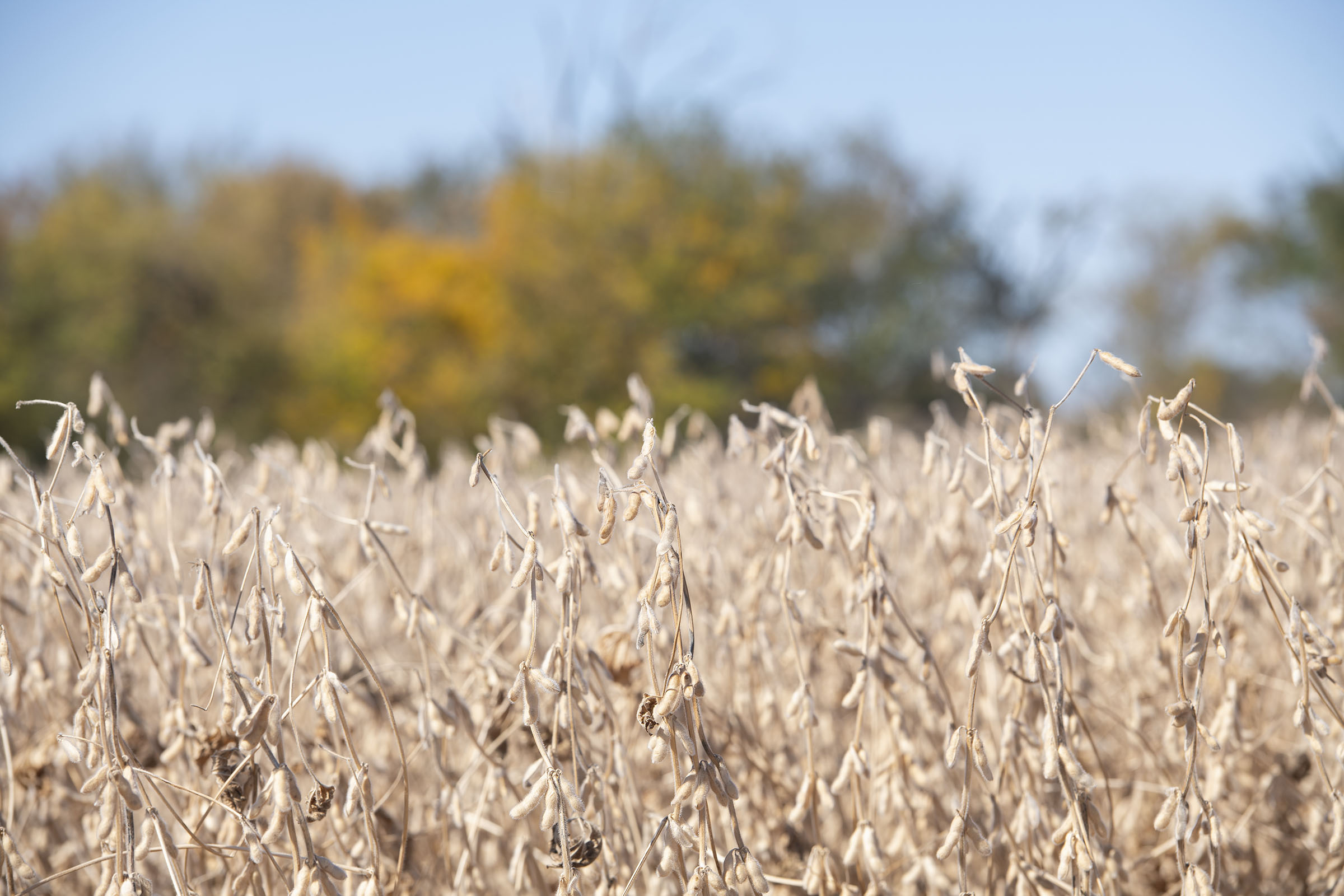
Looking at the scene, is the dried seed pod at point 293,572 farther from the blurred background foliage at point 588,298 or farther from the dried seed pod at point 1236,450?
the blurred background foliage at point 588,298

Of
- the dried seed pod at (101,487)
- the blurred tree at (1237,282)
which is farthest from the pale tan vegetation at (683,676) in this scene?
the blurred tree at (1237,282)

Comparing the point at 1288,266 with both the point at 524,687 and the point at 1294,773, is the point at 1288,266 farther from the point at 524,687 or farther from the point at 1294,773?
the point at 524,687

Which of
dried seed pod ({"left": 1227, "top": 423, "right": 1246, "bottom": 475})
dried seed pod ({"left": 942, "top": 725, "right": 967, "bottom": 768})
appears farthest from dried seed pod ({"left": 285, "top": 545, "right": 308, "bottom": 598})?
dried seed pod ({"left": 1227, "top": 423, "right": 1246, "bottom": 475})

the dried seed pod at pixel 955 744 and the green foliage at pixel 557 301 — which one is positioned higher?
the green foliage at pixel 557 301

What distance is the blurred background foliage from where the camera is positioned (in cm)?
1839

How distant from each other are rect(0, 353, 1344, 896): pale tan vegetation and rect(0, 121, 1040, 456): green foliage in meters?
15.7

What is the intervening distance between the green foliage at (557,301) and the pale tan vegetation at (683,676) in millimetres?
15658

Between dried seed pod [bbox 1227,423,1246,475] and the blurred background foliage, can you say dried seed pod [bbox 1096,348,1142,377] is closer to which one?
dried seed pod [bbox 1227,423,1246,475]

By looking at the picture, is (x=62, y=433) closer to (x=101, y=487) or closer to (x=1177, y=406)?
(x=101, y=487)

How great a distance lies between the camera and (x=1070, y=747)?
1.47 metres

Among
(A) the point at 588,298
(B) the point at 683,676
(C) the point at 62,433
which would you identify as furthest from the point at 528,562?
(A) the point at 588,298

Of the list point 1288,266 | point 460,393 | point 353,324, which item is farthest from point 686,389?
point 1288,266

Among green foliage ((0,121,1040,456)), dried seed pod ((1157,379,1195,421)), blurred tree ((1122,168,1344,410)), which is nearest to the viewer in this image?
dried seed pod ((1157,379,1195,421))

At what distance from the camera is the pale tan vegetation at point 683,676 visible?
1.22 meters
